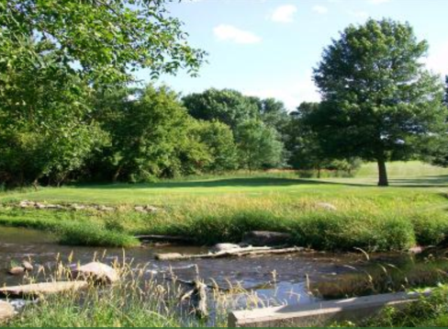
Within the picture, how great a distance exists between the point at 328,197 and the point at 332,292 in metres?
14.4

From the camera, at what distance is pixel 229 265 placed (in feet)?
49.9

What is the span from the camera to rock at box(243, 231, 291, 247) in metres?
18.4

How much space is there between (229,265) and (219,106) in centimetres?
6593

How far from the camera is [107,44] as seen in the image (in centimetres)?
945

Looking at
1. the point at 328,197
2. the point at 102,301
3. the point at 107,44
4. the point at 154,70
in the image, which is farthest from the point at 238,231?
the point at 102,301

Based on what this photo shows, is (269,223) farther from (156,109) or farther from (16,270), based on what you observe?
(156,109)

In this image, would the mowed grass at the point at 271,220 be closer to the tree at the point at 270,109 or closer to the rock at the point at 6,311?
the rock at the point at 6,311

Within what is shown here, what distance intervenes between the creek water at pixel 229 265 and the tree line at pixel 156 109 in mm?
3110

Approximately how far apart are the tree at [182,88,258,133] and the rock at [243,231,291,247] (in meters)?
61.9

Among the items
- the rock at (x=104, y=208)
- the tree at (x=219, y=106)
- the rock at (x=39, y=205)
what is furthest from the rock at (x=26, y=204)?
the tree at (x=219, y=106)

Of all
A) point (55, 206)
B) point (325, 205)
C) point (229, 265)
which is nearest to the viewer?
point (229, 265)

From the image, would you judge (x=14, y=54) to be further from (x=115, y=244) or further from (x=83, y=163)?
(x=83, y=163)

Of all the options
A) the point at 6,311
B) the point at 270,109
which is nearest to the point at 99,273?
the point at 6,311

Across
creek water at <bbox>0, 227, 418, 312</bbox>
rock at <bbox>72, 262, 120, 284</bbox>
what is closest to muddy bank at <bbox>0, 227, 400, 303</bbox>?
creek water at <bbox>0, 227, 418, 312</bbox>
